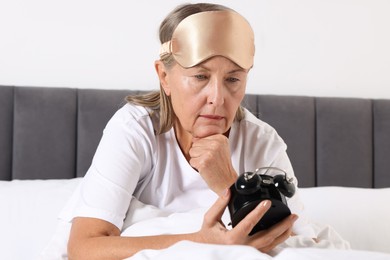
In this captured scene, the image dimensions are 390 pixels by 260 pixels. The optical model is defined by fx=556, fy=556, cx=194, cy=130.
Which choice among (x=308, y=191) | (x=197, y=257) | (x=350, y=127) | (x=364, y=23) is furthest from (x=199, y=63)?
(x=364, y=23)

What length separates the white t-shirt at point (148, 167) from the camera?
4.08ft

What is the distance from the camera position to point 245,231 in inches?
38.2

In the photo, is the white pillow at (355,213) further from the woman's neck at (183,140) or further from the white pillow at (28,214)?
the white pillow at (28,214)

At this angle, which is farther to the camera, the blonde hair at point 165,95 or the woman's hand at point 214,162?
the blonde hair at point 165,95

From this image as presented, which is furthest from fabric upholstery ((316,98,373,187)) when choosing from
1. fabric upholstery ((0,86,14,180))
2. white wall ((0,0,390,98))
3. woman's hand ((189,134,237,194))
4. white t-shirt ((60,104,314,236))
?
fabric upholstery ((0,86,14,180))

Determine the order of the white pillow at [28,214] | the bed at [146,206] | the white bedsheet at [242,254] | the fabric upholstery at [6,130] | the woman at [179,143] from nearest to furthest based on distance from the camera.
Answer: the white bedsheet at [242,254] < the woman at [179,143] < the white pillow at [28,214] < the bed at [146,206] < the fabric upholstery at [6,130]

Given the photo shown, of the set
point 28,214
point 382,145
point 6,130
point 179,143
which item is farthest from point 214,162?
point 382,145

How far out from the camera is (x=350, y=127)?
7.35ft

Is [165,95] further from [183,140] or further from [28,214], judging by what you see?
[28,214]

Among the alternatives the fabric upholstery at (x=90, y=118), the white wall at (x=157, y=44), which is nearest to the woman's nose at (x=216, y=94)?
the fabric upholstery at (x=90, y=118)

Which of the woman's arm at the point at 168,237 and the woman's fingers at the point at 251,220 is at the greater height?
the woman's fingers at the point at 251,220

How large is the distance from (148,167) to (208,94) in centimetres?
26

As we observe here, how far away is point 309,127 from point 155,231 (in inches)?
45.5

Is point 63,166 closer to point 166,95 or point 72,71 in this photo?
point 72,71
